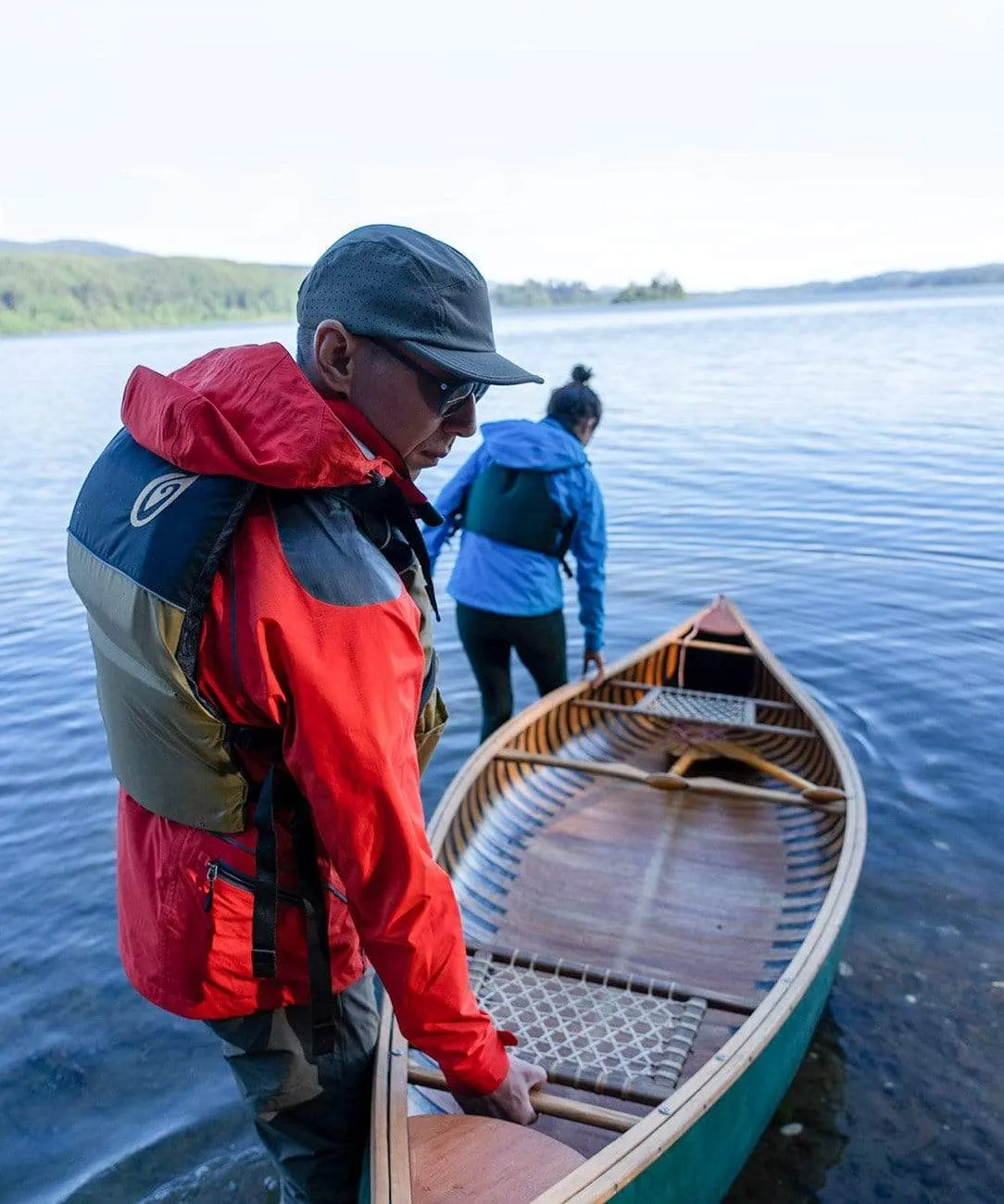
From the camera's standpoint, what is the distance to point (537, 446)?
516cm

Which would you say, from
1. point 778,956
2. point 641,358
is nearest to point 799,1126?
point 778,956

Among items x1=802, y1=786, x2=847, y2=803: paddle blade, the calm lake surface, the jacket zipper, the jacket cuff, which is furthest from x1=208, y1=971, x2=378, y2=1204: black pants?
x1=802, y1=786, x2=847, y2=803: paddle blade

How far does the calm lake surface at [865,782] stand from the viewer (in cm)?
399

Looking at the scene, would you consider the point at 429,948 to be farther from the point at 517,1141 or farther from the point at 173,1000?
the point at 517,1141

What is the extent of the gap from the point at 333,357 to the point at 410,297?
19 cm

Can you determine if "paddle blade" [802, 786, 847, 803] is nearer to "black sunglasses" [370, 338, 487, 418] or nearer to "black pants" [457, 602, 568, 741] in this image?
"black pants" [457, 602, 568, 741]

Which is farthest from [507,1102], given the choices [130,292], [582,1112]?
[130,292]

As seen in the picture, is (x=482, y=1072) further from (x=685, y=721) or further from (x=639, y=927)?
(x=685, y=721)

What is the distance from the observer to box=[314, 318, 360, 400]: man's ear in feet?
5.97

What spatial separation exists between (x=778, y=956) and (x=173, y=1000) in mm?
2857

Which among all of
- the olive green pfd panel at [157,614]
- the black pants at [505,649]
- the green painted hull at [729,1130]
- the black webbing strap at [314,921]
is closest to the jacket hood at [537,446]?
the black pants at [505,649]

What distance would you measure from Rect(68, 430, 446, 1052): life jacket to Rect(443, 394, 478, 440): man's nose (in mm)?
188

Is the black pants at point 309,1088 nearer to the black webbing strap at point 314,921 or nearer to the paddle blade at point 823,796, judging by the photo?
the black webbing strap at point 314,921

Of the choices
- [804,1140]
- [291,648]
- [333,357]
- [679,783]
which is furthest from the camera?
[679,783]
